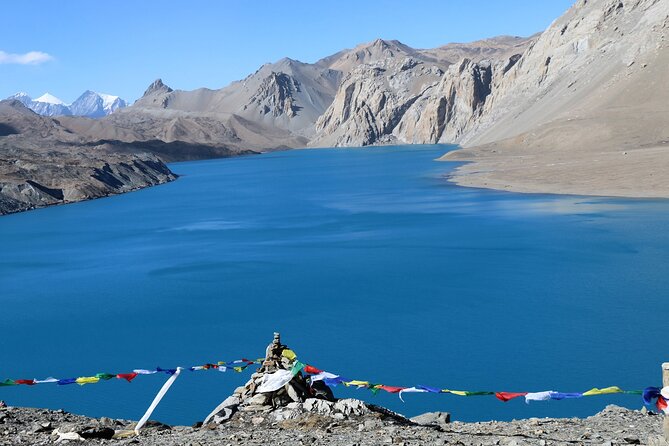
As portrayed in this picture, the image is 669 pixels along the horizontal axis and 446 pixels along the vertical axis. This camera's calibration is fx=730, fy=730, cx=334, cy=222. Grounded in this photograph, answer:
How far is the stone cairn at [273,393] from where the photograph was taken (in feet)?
29.5

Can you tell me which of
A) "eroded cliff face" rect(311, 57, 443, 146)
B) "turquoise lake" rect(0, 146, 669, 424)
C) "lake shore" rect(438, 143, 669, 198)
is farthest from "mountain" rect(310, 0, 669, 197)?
"eroded cliff face" rect(311, 57, 443, 146)

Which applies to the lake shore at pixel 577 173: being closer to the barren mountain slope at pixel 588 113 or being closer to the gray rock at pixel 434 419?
the barren mountain slope at pixel 588 113

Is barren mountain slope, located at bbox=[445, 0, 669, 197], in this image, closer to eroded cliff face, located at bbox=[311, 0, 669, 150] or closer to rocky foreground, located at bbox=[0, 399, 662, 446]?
A: eroded cliff face, located at bbox=[311, 0, 669, 150]

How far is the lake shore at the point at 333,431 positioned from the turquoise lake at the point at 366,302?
14.0 ft

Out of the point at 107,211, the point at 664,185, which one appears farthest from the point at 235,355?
the point at 107,211

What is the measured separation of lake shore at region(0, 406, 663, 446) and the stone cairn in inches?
6.3

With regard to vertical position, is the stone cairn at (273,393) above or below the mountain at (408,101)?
below

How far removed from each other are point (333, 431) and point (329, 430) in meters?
0.05

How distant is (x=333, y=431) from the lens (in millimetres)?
8180

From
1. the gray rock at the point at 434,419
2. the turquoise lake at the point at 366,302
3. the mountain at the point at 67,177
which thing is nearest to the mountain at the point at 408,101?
the mountain at the point at 67,177

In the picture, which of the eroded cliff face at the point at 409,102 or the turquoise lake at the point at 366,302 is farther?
the eroded cliff face at the point at 409,102

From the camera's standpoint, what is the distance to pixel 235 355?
17828 millimetres

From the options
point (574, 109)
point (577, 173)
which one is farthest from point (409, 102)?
point (577, 173)

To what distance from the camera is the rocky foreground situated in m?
7.84
